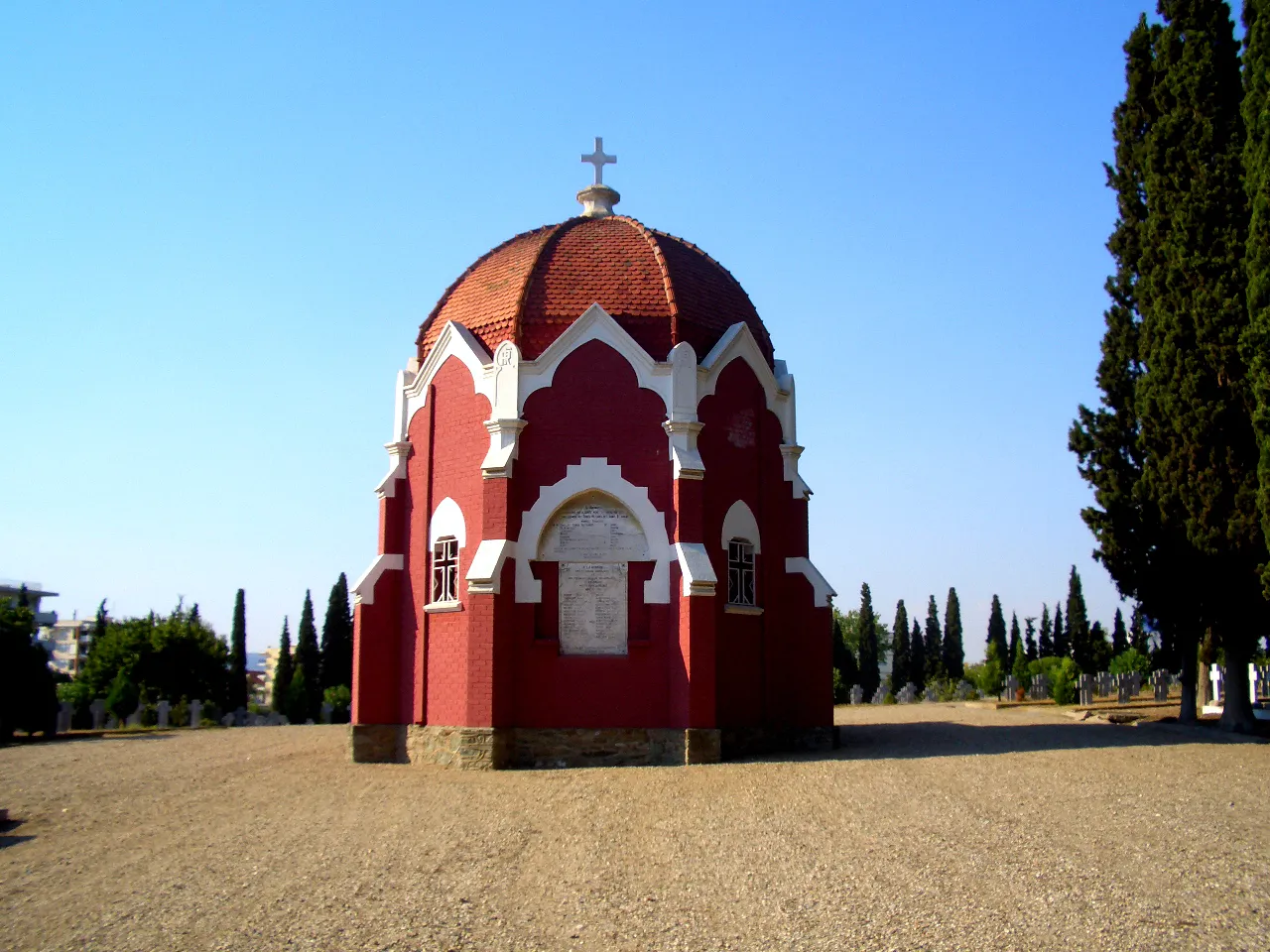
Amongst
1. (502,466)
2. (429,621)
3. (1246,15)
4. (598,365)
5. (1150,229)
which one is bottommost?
(429,621)

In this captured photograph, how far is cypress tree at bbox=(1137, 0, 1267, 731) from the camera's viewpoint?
Result: 19.0 meters

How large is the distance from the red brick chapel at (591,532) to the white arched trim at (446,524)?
1.4 inches

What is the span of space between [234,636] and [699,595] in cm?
4077

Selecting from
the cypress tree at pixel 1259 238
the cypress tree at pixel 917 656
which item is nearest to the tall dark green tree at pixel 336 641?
the cypress tree at pixel 917 656

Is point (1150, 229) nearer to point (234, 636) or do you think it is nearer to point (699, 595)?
point (699, 595)

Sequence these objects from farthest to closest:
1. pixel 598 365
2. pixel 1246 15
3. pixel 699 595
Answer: pixel 1246 15 → pixel 598 365 → pixel 699 595

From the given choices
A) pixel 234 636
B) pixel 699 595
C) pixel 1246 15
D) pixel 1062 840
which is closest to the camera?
pixel 1062 840

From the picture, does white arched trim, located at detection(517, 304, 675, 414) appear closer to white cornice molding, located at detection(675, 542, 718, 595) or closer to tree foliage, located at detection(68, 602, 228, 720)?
white cornice molding, located at detection(675, 542, 718, 595)

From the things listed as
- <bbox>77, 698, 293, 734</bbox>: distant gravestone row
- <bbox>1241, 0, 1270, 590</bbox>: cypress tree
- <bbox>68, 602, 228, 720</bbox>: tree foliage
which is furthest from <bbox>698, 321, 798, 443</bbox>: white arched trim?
<bbox>68, 602, 228, 720</bbox>: tree foliage

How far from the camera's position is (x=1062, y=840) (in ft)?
33.2

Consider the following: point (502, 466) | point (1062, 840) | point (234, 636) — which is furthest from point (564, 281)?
point (234, 636)

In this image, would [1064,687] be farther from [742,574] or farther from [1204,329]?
[742,574]

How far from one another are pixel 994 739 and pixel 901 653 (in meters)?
45.9

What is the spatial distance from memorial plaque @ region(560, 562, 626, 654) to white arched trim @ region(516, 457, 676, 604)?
1.41 feet
